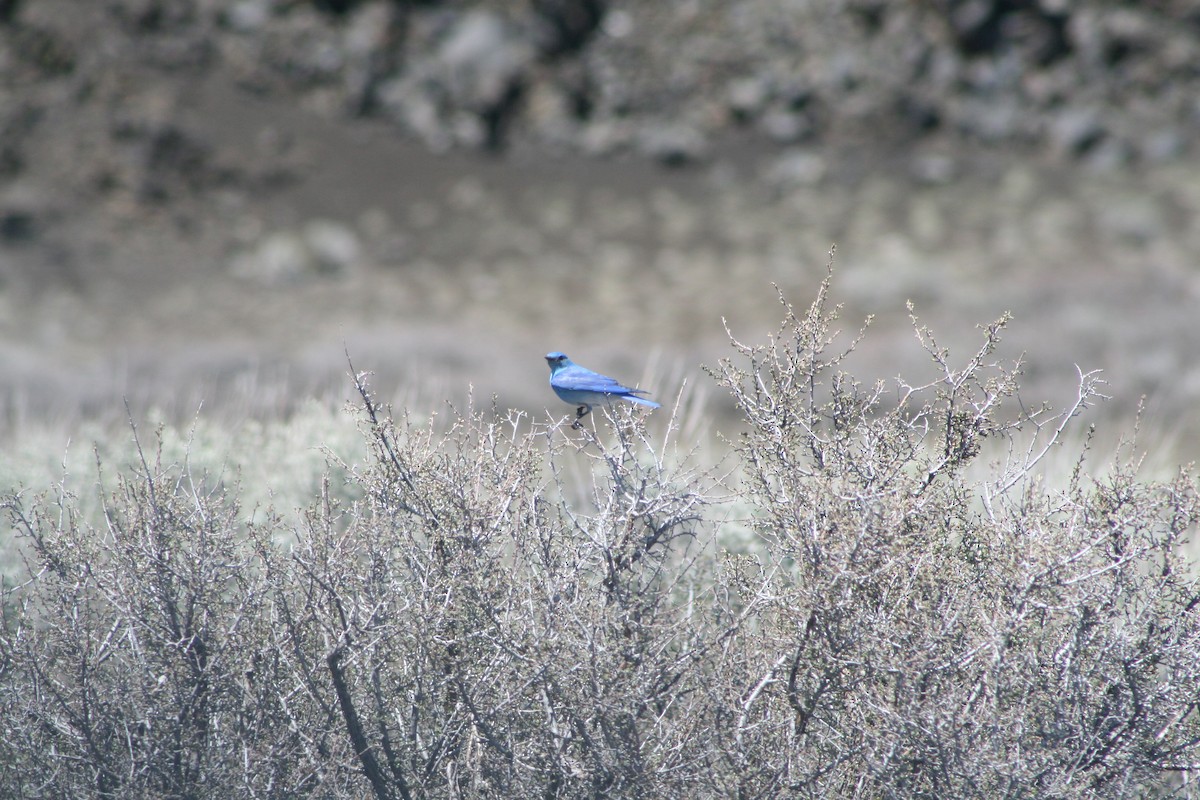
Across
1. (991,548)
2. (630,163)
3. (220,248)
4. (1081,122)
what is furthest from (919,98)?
(991,548)

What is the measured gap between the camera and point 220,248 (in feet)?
112

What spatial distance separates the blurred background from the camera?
32.0m

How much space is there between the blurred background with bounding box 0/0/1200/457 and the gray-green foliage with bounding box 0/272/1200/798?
77.9 ft

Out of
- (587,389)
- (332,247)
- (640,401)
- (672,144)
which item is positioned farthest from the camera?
(672,144)

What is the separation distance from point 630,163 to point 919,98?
7981 millimetres

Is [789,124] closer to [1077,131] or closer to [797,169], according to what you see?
[797,169]

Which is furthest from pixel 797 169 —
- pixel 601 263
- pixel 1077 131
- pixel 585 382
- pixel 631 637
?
pixel 631 637

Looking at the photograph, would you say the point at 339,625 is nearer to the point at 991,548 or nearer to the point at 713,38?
the point at 991,548

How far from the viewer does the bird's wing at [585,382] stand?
18.3ft

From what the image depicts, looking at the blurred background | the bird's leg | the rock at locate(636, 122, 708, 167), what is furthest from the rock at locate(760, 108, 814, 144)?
the bird's leg

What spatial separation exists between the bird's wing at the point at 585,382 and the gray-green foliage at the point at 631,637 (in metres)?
0.39

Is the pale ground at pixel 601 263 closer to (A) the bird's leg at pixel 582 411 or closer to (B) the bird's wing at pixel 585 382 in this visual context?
(A) the bird's leg at pixel 582 411

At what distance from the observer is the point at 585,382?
562 cm

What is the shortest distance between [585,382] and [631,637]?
1.12m
